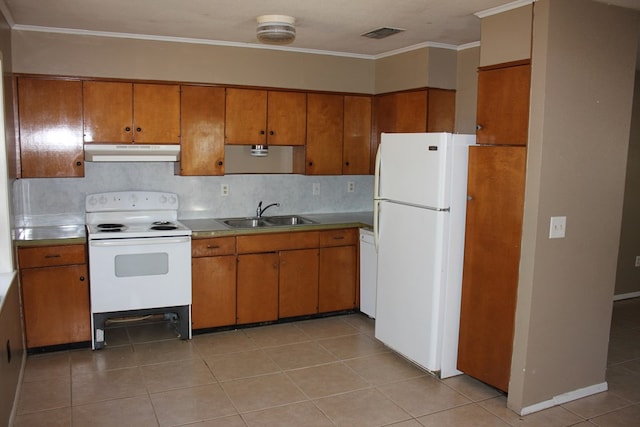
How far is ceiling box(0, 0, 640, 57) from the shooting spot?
3.30 m

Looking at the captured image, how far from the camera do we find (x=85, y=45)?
411cm

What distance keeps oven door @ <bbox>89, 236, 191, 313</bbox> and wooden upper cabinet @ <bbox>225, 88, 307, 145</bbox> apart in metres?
1.11

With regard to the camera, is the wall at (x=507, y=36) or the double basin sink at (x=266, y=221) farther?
the double basin sink at (x=266, y=221)

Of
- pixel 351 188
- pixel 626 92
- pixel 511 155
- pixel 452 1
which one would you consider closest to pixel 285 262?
pixel 351 188

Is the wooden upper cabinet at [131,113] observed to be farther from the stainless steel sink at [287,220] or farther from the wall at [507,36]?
the wall at [507,36]

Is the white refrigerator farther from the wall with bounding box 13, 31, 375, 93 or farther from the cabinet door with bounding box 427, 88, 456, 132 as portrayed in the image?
the wall with bounding box 13, 31, 375, 93

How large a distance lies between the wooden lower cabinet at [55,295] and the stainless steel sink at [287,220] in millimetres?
1732

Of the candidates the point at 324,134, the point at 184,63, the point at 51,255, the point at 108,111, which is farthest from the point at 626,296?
A: the point at 51,255

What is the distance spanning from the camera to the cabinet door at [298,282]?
4629 millimetres

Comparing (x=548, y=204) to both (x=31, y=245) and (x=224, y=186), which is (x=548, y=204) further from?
(x=31, y=245)

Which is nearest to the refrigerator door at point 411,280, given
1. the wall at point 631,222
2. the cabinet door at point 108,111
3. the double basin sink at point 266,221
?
the double basin sink at point 266,221

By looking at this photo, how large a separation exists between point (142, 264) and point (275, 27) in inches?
79.1

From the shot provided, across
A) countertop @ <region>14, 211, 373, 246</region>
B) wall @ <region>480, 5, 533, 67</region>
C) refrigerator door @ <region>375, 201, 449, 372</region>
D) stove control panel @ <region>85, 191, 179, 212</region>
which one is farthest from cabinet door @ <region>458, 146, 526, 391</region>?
stove control panel @ <region>85, 191, 179, 212</region>

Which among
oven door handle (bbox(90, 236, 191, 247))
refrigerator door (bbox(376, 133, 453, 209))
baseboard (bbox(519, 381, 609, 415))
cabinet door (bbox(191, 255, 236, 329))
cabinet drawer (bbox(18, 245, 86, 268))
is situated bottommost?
baseboard (bbox(519, 381, 609, 415))
